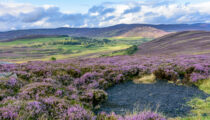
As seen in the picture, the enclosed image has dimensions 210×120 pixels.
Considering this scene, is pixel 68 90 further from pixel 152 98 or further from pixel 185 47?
pixel 185 47

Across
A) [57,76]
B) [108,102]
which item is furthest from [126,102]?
[57,76]

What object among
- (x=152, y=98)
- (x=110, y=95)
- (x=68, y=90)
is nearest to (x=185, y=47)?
(x=152, y=98)

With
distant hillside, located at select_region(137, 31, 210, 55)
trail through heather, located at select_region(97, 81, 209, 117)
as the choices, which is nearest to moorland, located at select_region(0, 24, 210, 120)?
trail through heather, located at select_region(97, 81, 209, 117)

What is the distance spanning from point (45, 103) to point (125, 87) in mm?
7438

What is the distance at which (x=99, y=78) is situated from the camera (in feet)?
44.6

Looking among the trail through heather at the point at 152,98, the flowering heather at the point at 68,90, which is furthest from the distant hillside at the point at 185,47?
the trail through heather at the point at 152,98

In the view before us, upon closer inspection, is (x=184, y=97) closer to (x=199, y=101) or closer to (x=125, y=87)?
(x=199, y=101)

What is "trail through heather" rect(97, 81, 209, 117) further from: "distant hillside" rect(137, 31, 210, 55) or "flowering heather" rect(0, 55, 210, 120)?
"distant hillside" rect(137, 31, 210, 55)

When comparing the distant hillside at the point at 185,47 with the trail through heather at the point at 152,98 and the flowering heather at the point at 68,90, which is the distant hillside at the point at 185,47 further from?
the trail through heather at the point at 152,98

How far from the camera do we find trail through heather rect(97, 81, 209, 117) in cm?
824

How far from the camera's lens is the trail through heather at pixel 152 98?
8.24 m

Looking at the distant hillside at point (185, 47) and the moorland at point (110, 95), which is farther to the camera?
the distant hillside at point (185, 47)

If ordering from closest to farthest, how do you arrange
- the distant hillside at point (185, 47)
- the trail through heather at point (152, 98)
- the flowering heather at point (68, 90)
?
1. the flowering heather at point (68, 90)
2. the trail through heather at point (152, 98)
3. the distant hillside at point (185, 47)

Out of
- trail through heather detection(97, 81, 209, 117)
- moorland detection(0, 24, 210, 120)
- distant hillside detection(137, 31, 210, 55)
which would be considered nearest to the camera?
moorland detection(0, 24, 210, 120)
